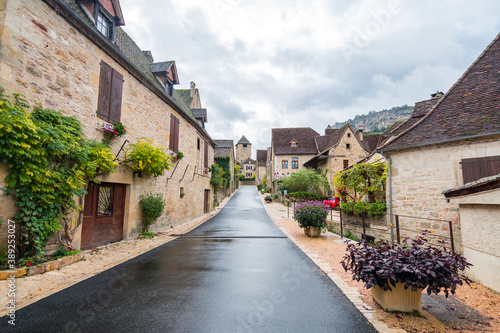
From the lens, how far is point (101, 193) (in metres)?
6.83

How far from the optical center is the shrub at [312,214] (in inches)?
327

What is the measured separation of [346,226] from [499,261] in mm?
7252

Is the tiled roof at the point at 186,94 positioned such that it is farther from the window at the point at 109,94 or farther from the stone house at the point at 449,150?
the stone house at the point at 449,150

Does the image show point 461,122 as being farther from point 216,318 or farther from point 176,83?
point 176,83

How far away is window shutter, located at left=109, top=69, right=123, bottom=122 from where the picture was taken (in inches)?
273

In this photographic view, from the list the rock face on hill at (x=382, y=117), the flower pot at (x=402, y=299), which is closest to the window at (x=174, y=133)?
the flower pot at (x=402, y=299)

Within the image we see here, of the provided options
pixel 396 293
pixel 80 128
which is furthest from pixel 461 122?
pixel 80 128

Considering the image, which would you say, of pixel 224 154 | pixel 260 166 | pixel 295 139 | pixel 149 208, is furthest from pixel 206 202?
pixel 260 166

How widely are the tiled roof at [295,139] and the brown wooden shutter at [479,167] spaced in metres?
25.4

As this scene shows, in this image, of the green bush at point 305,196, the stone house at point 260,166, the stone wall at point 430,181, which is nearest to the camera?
the stone wall at point 430,181

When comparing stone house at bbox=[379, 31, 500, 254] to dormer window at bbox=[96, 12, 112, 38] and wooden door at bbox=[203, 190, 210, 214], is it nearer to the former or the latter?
dormer window at bbox=[96, 12, 112, 38]

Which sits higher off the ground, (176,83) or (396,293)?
(176,83)

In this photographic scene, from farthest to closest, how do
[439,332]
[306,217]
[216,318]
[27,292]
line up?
[306,217] → [27,292] → [216,318] → [439,332]

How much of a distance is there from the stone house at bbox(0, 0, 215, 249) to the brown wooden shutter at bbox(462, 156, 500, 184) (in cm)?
1101
